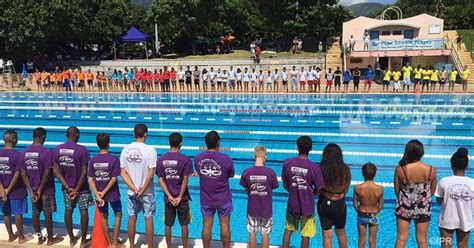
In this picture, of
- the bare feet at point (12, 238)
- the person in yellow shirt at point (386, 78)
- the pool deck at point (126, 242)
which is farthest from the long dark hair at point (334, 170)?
the person in yellow shirt at point (386, 78)

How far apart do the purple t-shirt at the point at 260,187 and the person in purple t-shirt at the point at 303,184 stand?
0.17 m

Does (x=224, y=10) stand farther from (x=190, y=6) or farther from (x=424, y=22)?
(x=424, y=22)

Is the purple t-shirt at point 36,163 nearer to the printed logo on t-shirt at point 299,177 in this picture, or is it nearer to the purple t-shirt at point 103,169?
the purple t-shirt at point 103,169

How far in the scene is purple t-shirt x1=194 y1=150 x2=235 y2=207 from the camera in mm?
3793

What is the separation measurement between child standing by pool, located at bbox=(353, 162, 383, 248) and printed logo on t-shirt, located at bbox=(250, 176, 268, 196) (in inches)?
34.7

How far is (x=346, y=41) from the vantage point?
24.6m

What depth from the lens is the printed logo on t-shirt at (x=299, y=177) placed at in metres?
3.63

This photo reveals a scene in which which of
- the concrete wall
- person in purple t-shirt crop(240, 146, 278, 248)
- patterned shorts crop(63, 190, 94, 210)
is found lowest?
patterned shorts crop(63, 190, 94, 210)

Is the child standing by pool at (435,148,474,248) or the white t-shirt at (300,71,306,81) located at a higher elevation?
A: the white t-shirt at (300,71,306,81)

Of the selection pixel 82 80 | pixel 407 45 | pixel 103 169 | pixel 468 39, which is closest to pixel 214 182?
pixel 103 169

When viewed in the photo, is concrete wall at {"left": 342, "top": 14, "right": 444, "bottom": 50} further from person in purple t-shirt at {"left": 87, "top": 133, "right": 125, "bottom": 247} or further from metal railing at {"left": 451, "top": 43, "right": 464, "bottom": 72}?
person in purple t-shirt at {"left": 87, "top": 133, "right": 125, "bottom": 247}

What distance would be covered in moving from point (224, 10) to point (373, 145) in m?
23.5

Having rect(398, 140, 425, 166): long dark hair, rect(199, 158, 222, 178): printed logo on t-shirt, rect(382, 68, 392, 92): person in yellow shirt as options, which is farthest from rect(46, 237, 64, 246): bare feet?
rect(382, 68, 392, 92): person in yellow shirt

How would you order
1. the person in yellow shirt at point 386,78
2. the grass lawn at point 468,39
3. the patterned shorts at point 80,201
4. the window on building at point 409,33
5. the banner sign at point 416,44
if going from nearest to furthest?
the patterned shorts at point 80,201 → the person in yellow shirt at point 386,78 → the banner sign at point 416,44 → the grass lawn at point 468,39 → the window on building at point 409,33
